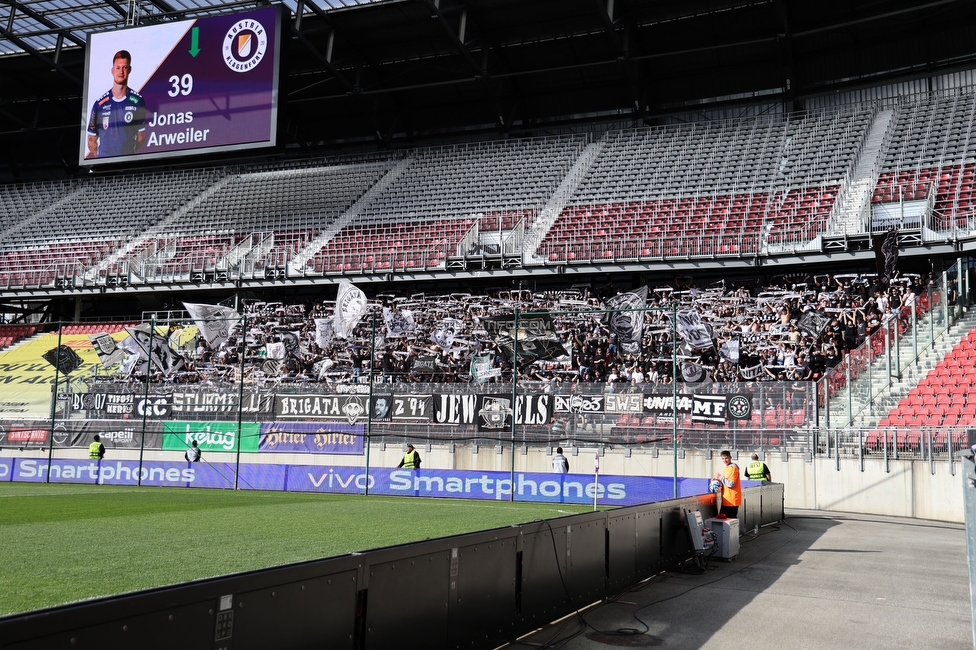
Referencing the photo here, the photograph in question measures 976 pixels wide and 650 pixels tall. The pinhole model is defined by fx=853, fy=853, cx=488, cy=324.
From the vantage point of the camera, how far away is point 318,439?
23250mm

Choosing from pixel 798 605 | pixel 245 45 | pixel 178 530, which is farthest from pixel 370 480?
pixel 245 45

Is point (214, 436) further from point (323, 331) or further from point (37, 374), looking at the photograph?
point (37, 374)

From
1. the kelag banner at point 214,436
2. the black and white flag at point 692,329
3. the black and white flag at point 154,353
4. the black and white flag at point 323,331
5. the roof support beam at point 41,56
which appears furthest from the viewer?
the roof support beam at point 41,56

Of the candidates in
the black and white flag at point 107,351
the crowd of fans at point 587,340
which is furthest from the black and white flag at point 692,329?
the black and white flag at point 107,351

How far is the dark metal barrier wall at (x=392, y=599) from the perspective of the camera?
3.80 meters

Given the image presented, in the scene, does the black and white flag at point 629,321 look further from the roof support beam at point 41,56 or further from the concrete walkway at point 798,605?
the roof support beam at point 41,56

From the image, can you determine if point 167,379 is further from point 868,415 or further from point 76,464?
point 868,415

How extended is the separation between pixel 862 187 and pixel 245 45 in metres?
23.3

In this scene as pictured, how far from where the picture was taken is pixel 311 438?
23.3 m

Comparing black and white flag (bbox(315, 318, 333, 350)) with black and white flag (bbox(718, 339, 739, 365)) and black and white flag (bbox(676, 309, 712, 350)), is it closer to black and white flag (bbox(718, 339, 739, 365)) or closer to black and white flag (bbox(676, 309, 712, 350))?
black and white flag (bbox(676, 309, 712, 350))

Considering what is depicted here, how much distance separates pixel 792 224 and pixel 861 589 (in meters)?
20.4

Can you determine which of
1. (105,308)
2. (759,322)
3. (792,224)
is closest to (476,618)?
(759,322)

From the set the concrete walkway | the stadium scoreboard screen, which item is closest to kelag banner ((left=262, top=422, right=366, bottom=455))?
the concrete walkway

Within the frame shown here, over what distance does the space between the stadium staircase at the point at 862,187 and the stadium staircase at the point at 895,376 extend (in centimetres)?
458
